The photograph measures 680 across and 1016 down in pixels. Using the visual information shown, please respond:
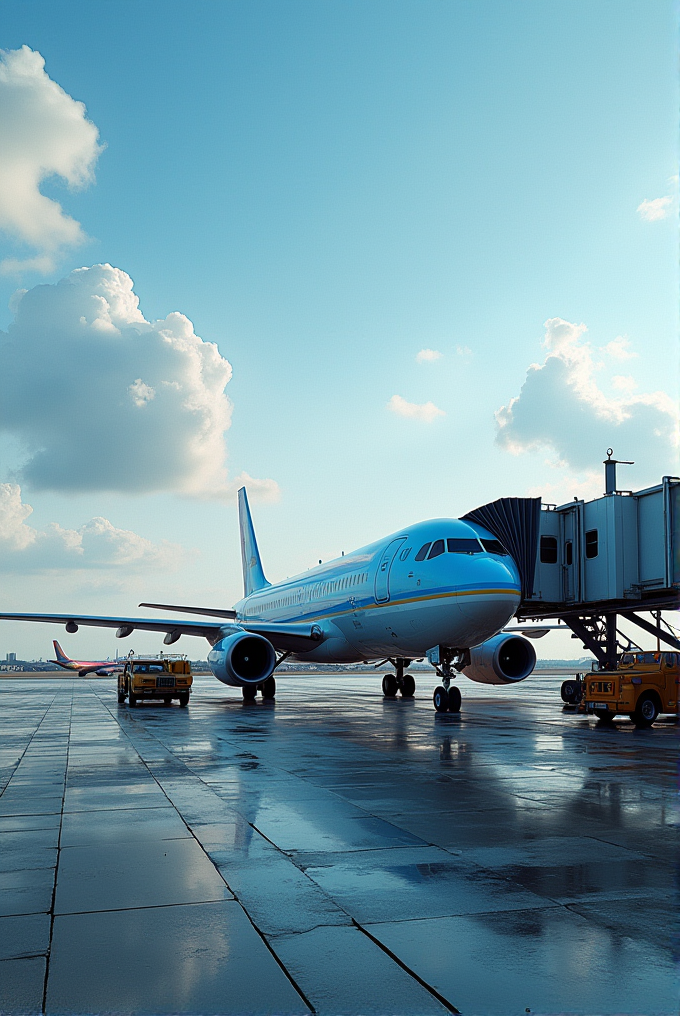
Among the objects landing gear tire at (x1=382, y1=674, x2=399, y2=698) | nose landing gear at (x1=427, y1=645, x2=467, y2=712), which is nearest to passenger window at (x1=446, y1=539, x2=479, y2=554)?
nose landing gear at (x1=427, y1=645, x2=467, y2=712)

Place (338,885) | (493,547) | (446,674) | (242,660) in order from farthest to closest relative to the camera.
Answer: (242,660) < (446,674) < (493,547) < (338,885)

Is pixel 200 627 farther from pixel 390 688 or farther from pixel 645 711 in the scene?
pixel 645 711

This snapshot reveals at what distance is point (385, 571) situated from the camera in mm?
20344

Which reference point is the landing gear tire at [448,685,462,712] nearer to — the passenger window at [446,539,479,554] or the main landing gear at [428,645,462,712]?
the main landing gear at [428,645,462,712]

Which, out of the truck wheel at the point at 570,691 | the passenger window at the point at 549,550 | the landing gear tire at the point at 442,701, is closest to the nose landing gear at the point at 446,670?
the landing gear tire at the point at 442,701

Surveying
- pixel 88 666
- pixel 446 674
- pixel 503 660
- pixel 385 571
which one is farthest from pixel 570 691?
pixel 88 666

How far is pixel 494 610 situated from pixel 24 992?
564 inches

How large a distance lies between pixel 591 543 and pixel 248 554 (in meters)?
23.7

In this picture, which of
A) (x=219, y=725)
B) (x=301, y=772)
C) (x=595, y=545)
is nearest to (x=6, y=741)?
(x=219, y=725)

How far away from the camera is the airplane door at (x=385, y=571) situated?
20109mm

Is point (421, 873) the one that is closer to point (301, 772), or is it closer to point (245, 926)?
point (245, 926)

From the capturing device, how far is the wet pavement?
11.7 feet

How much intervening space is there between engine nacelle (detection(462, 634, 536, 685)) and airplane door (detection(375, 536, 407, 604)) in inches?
122

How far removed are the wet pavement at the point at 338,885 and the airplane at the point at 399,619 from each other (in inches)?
257
